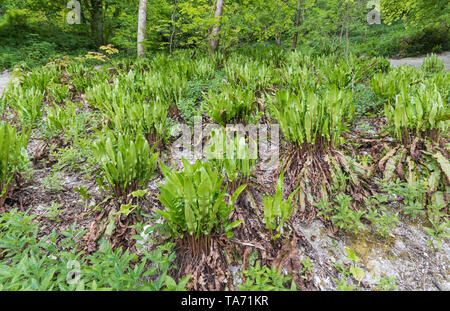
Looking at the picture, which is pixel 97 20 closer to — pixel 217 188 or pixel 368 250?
pixel 217 188

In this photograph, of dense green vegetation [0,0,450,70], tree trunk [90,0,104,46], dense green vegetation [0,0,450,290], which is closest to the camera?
dense green vegetation [0,0,450,290]

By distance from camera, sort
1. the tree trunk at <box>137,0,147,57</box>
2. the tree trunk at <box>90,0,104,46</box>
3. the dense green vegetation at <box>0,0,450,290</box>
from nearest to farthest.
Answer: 1. the dense green vegetation at <box>0,0,450,290</box>
2. the tree trunk at <box>137,0,147,57</box>
3. the tree trunk at <box>90,0,104,46</box>

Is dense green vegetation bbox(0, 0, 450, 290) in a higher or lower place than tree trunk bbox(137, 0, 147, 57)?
lower

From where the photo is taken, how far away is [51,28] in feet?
38.5

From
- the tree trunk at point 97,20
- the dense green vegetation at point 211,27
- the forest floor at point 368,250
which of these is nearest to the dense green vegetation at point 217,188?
the forest floor at point 368,250

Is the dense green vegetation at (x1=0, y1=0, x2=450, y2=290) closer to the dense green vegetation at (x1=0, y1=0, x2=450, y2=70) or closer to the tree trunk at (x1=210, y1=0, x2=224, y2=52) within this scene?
the tree trunk at (x1=210, y1=0, x2=224, y2=52)

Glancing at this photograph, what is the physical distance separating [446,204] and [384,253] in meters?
0.67

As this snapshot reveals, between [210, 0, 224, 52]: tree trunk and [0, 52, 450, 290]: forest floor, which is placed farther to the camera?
[210, 0, 224, 52]: tree trunk
